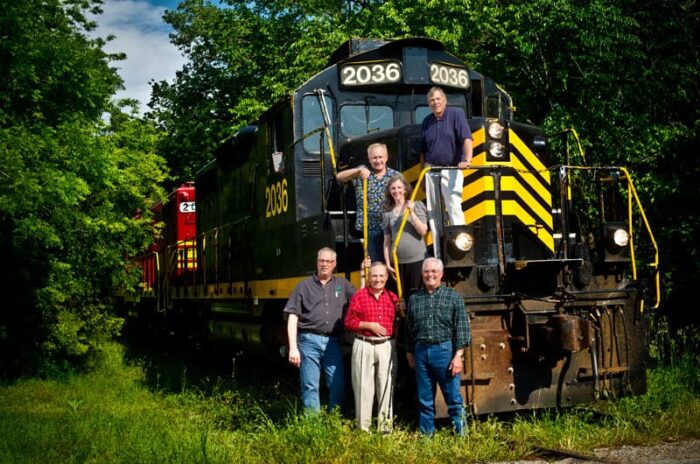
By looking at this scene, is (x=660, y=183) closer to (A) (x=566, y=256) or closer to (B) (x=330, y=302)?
(A) (x=566, y=256)

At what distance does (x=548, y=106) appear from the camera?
15.2m

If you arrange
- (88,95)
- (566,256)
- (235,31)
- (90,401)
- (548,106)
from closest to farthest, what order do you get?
1. (566,256)
2. (90,401)
3. (88,95)
4. (548,106)
5. (235,31)

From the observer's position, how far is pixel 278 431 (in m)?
6.61

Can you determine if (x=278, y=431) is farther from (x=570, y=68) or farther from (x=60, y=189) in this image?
(x=570, y=68)

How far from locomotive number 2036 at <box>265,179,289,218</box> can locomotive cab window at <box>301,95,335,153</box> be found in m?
0.60

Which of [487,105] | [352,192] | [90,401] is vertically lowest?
[90,401]

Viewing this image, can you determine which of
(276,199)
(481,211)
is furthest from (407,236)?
(276,199)

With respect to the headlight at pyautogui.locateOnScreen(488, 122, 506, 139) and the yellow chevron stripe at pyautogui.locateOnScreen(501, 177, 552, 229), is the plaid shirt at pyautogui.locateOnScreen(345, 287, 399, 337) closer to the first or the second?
the yellow chevron stripe at pyautogui.locateOnScreen(501, 177, 552, 229)

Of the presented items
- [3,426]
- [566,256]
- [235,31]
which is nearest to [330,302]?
[566,256]

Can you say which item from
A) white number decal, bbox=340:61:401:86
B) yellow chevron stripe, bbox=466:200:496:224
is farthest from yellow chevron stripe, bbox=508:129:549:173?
white number decal, bbox=340:61:401:86

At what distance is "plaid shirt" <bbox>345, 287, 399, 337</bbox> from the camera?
6.24 m

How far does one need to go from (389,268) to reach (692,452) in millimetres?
2736

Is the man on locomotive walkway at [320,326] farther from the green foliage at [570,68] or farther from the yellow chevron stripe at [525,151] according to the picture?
the green foliage at [570,68]

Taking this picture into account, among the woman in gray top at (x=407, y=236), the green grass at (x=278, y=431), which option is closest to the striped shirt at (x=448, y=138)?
the woman in gray top at (x=407, y=236)
